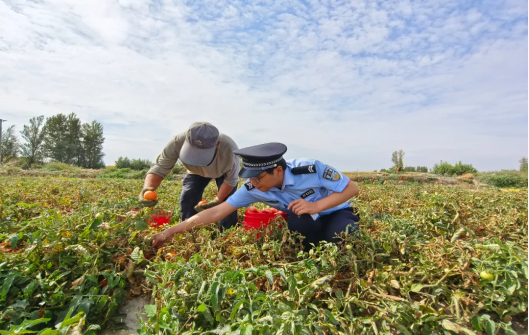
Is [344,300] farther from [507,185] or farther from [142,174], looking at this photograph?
[142,174]

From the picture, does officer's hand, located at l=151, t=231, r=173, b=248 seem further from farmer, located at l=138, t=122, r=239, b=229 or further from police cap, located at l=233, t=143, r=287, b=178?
police cap, located at l=233, t=143, r=287, b=178

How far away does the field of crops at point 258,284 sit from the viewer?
145cm

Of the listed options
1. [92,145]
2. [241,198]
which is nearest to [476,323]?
[241,198]

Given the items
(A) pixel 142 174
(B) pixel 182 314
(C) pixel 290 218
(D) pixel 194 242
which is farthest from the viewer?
(A) pixel 142 174

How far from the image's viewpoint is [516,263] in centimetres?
169

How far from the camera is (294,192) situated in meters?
2.55

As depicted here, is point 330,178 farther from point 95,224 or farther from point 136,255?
point 95,224

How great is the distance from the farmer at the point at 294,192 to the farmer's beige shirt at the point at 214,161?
1.01 metres

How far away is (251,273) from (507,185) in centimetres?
1596

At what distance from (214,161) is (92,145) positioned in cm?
3883

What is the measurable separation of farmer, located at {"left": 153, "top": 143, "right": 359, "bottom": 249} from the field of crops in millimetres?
189

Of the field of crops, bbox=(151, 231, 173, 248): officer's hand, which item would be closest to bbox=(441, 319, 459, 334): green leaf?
the field of crops

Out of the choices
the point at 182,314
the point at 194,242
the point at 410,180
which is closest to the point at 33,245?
the point at 194,242

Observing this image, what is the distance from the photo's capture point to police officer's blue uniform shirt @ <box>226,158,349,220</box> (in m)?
2.44
